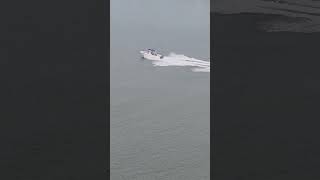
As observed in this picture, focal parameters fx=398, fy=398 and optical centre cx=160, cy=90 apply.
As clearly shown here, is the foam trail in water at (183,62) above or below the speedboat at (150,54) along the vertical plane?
below

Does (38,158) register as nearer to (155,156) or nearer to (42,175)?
(42,175)
